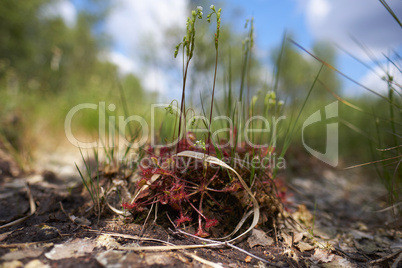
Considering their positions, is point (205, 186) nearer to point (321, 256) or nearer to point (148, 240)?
point (148, 240)

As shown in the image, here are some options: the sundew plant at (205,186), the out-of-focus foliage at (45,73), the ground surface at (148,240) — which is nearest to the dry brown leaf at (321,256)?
the ground surface at (148,240)

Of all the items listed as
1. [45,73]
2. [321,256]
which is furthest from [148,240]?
[45,73]

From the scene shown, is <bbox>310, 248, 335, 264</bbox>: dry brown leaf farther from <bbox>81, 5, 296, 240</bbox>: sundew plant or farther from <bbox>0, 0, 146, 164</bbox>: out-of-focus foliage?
<bbox>0, 0, 146, 164</bbox>: out-of-focus foliage

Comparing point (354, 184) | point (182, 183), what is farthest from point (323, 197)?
point (182, 183)

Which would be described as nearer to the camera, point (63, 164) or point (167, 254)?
point (167, 254)

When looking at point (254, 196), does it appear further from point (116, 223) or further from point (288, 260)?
point (116, 223)

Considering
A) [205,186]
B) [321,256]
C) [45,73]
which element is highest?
[45,73]

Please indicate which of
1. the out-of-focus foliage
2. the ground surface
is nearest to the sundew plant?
the ground surface

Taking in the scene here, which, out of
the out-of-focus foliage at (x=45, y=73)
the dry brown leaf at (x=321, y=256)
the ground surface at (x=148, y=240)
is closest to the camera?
the ground surface at (x=148, y=240)

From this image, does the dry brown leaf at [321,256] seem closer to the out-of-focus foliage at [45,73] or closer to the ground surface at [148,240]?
the ground surface at [148,240]
